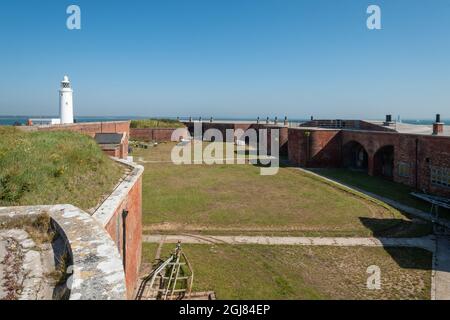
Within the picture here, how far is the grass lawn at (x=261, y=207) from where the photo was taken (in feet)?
44.3

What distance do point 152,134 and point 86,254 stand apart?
43.9 metres

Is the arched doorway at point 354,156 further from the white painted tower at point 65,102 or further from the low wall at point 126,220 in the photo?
the white painted tower at point 65,102

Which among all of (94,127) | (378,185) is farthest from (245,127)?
(378,185)

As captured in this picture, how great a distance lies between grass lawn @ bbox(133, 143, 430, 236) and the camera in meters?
13.5

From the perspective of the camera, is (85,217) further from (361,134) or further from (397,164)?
(361,134)

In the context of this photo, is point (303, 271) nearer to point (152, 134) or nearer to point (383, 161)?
point (383, 161)

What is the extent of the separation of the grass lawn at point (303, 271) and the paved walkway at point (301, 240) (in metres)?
0.44

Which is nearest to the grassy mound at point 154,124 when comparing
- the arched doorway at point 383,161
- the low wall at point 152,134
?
the low wall at point 152,134

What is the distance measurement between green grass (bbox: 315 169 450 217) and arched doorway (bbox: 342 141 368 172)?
185 cm

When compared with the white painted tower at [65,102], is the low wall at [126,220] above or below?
below

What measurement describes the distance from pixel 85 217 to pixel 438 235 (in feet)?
44.1

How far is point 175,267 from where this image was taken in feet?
31.7

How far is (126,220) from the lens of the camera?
790 cm
